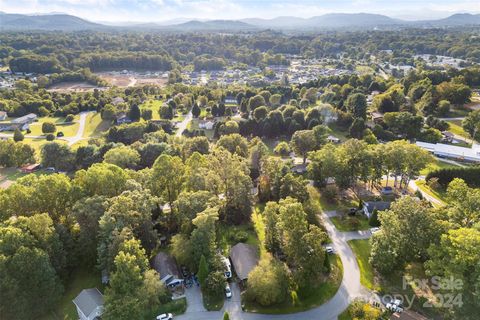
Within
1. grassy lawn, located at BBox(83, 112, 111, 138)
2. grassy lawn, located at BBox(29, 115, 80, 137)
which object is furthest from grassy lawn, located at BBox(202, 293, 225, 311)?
grassy lawn, located at BBox(29, 115, 80, 137)

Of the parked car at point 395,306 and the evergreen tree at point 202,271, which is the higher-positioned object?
the evergreen tree at point 202,271

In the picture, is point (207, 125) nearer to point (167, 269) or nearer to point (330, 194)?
point (330, 194)

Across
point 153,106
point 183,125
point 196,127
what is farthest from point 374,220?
point 153,106

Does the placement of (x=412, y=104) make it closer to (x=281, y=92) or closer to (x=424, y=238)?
(x=281, y=92)

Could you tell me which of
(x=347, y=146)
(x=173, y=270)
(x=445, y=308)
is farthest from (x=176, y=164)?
(x=445, y=308)

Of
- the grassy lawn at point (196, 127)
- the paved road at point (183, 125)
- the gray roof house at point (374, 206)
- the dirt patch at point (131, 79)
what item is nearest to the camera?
the gray roof house at point (374, 206)

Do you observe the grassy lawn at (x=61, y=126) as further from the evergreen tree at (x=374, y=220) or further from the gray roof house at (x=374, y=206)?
the evergreen tree at (x=374, y=220)

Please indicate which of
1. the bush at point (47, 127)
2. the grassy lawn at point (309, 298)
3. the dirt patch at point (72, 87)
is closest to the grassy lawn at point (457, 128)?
the grassy lawn at point (309, 298)
